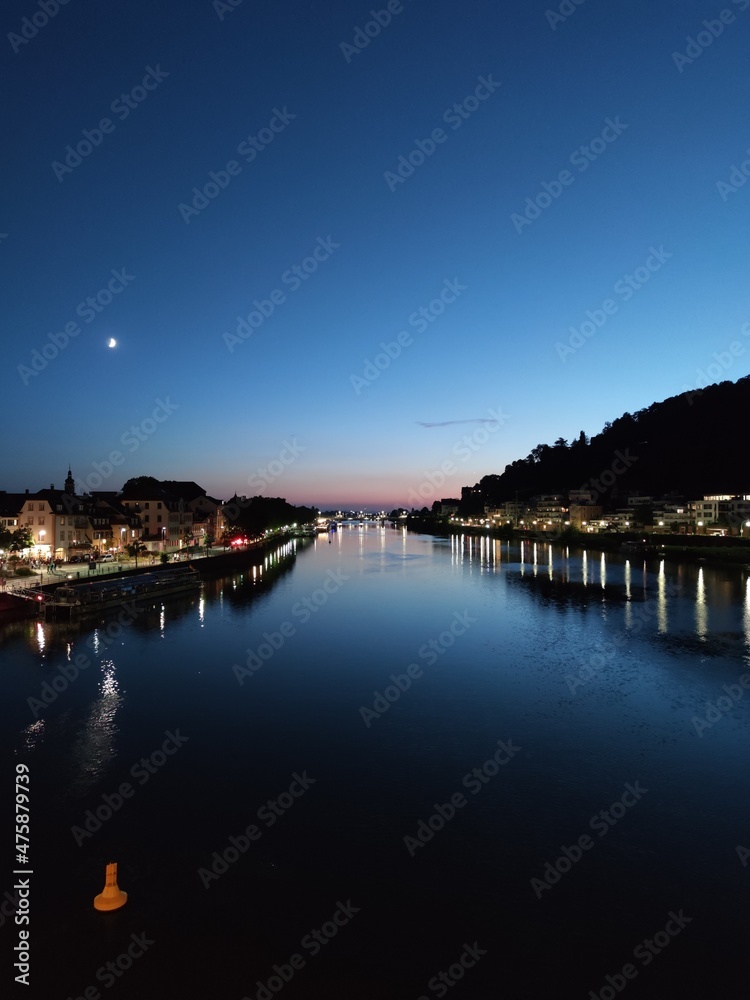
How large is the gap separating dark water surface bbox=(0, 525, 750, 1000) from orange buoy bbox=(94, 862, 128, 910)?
0.16m

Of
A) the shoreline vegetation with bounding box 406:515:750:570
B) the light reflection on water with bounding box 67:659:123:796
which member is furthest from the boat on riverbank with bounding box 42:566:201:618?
the shoreline vegetation with bounding box 406:515:750:570

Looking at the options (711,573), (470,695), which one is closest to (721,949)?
(470,695)

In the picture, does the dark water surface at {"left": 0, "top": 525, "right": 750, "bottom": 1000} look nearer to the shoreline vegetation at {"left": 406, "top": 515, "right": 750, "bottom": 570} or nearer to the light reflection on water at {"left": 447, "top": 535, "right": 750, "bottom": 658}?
the light reflection on water at {"left": 447, "top": 535, "right": 750, "bottom": 658}

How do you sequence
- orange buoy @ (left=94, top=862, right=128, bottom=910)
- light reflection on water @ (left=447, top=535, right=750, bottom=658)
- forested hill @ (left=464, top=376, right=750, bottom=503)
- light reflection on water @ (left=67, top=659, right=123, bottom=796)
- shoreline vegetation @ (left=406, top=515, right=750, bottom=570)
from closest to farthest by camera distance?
1. orange buoy @ (left=94, top=862, right=128, bottom=910)
2. light reflection on water @ (left=67, top=659, right=123, bottom=796)
3. light reflection on water @ (left=447, top=535, right=750, bottom=658)
4. shoreline vegetation @ (left=406, top=515, right=750, bottom=570)
5. forested hill @ (left=464, top=376, right=750, bottom=503)

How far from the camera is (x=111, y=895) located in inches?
285

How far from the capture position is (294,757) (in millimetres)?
12148

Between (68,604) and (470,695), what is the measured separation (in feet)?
63.2

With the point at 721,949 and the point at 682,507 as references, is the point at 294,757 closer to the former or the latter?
the point at 721,949

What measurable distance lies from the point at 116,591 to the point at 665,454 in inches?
4587

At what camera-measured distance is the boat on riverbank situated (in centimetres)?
2692

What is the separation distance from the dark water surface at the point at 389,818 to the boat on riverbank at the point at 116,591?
16.8ft

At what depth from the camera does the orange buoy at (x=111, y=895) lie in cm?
716

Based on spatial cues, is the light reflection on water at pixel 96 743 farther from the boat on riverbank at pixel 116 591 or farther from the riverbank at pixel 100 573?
the riverbank at pixel 100 573

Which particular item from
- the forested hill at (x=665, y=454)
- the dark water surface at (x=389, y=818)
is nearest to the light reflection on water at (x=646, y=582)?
the dark water surface at (x=389, y=818)
